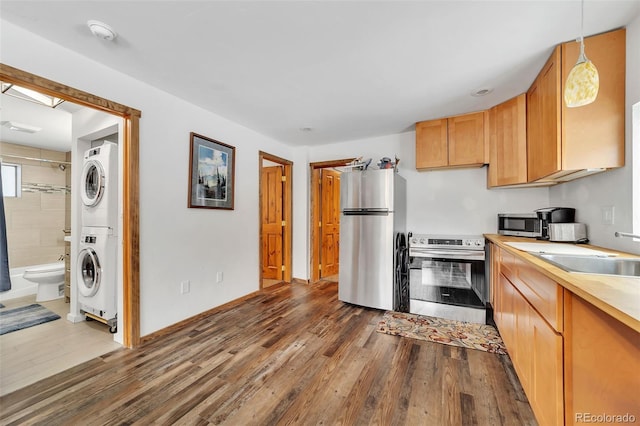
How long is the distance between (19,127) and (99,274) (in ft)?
7.98

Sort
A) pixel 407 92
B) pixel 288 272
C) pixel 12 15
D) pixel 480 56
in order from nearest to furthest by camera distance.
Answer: pixel 12 15, pixel 480 56, pixel 407 92, pixel 288 272

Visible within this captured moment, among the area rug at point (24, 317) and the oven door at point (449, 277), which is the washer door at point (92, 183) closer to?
the area rug at point (24, 317)

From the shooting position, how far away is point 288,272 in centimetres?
439

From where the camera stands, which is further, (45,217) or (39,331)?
(45,217)

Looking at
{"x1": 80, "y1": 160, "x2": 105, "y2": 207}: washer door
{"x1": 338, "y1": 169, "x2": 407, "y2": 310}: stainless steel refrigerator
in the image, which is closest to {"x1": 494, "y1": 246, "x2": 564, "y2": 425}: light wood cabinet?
{"x1": 338, "y1": 169, "x2": 407, "y2": 310}: stainless steel refrigerator

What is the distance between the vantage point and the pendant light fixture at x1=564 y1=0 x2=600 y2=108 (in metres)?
1.17

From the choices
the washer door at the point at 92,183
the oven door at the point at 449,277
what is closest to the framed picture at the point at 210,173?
the washer door at the point at 92,183

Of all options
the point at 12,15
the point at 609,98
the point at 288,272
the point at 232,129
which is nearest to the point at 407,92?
the point at 609,98

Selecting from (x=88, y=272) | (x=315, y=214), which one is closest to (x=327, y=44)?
(x=315, y=214)

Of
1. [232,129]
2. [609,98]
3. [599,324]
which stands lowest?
[599,324]

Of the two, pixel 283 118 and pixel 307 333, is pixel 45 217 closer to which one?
pixel 283 118

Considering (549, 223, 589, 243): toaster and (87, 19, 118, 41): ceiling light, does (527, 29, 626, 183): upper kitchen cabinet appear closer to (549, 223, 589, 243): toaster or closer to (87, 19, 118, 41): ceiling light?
(549, 223, 589, 243): toaster

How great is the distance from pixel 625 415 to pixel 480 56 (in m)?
2.17

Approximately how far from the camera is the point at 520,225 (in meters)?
2.68
